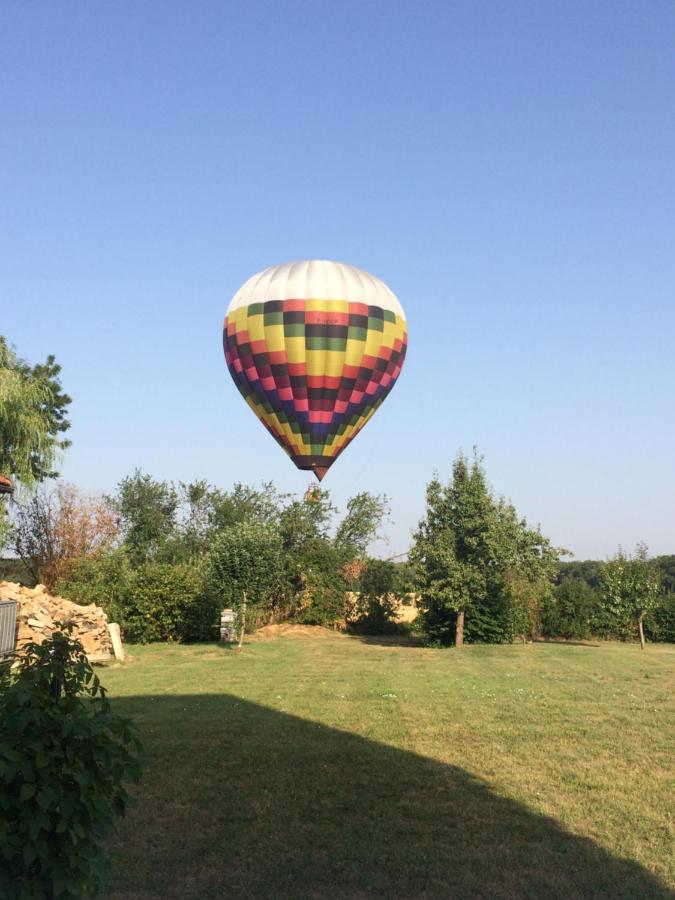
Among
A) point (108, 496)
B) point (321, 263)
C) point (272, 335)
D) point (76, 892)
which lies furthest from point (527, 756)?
point (108, 496)

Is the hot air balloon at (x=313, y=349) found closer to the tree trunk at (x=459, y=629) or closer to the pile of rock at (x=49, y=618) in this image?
the tree trunk at (x=459, y=629)

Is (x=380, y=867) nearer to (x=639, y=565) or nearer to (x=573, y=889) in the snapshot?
(x=573, y=889)

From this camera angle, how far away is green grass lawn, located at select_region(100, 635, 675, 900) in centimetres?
725

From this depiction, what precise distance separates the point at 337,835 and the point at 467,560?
25101mm

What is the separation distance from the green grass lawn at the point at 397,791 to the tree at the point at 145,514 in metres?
37.6

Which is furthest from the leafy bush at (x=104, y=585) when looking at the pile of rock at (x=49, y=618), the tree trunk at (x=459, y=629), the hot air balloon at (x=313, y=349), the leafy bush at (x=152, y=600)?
the tree trunk at (x=459, y=629)

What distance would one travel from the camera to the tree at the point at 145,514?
184 ft

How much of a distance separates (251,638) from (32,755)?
105 ft

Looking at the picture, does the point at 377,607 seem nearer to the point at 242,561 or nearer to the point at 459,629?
the point at 459,629

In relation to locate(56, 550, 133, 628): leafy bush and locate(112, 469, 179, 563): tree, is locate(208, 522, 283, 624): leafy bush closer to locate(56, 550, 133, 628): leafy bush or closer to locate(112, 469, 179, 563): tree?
locate(56, 550, 133, 628): leafy bush

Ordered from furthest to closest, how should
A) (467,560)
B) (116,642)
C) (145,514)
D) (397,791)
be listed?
(145,514)
(467,560)
(116,642)
(397,791)

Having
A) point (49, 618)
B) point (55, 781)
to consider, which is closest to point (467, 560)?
point (49, 618)

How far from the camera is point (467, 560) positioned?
32.8m

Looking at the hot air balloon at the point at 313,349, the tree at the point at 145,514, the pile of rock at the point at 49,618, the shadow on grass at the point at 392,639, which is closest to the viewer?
the pile of rock at the point at 49,618
